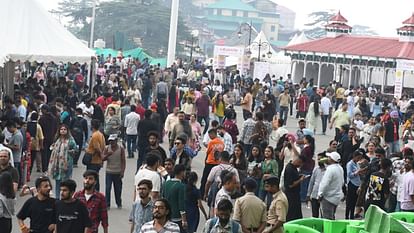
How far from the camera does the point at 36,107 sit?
2116cm

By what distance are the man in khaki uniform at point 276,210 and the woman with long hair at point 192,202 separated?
1224 mm

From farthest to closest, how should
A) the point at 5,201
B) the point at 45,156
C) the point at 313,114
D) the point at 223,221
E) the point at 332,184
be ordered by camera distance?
1. the point at 313,114
2. the point at 45,156
3. the point at 332,184
4. the point at 5,201
5. the point at 223,221

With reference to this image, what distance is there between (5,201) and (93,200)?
3.08 feet

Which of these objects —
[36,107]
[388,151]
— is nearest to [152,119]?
[36,107]

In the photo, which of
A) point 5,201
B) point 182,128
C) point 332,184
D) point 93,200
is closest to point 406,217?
point 332,184

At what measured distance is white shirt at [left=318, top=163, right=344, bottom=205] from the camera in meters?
14.7

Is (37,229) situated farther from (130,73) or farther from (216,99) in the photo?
(130,73)

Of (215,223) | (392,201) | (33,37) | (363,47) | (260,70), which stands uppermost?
(363,47)

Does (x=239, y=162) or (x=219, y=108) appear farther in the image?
(x=219, y=108)

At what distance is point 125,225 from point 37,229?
4.25m

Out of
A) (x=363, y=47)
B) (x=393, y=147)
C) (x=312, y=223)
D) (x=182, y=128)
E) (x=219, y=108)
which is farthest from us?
(x=363, y=47)

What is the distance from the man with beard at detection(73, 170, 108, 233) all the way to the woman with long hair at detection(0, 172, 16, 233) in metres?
0.71

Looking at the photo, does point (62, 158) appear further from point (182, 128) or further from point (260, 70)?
point (260, 70)

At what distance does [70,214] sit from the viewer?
10.6 meters
